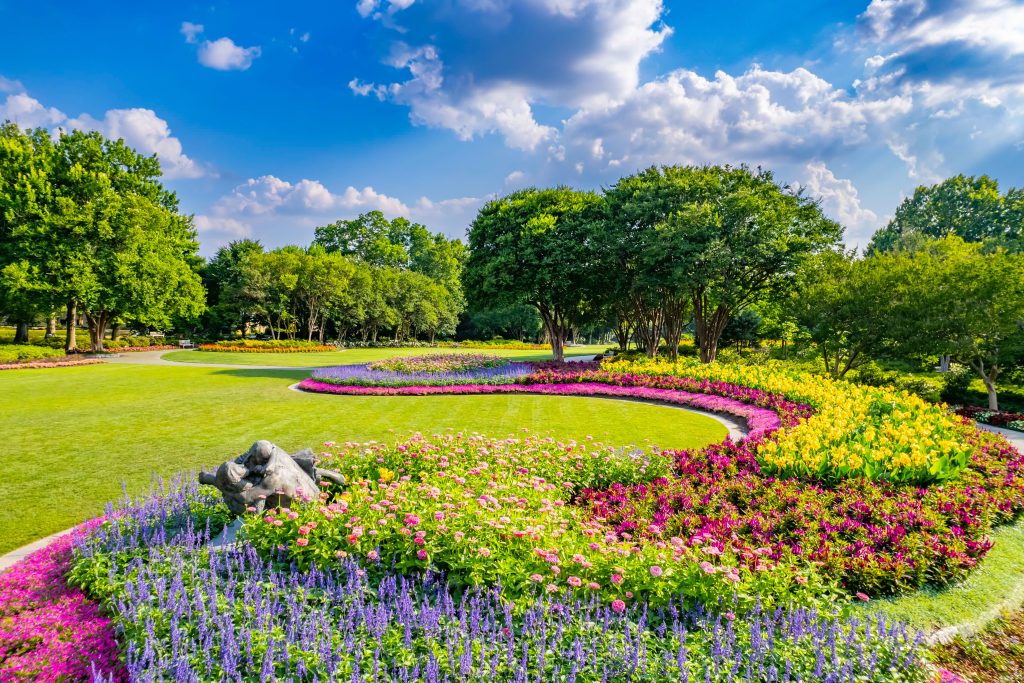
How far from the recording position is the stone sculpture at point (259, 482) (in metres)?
5.84

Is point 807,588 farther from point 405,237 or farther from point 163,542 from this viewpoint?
point 405,237

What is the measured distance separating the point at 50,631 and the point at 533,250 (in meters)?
22.7

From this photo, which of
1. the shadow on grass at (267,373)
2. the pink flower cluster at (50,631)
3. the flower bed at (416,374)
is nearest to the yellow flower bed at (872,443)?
the pink flower cluster at (50,631)

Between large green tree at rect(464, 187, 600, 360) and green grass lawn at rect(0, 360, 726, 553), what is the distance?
362 inches

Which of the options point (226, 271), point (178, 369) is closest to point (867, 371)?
point (178, 369)

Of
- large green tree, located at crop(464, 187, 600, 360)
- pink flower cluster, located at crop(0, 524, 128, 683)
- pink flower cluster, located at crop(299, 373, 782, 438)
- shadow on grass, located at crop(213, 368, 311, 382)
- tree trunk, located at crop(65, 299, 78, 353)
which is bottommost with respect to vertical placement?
shadow on grass, located at crop(213, 368, 311, 382)

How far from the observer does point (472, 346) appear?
63.8 metres

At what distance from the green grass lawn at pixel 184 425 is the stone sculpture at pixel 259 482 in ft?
8.95

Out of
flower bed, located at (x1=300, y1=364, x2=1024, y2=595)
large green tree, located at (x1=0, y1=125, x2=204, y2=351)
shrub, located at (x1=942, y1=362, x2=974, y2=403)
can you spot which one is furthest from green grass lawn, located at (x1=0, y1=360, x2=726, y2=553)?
large green tree, located at (x1=0, y1=125, x2=204, y2=351)

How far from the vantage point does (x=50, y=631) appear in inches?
159

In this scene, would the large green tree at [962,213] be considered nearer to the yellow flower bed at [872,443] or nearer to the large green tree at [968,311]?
the large green tree at [968,311]

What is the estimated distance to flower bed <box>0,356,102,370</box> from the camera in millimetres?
28062

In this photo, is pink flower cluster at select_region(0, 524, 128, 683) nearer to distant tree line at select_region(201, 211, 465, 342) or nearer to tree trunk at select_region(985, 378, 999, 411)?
tree trunk at select_region(985, 378, 999, 411)

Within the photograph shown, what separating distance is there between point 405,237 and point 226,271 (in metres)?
34.8
